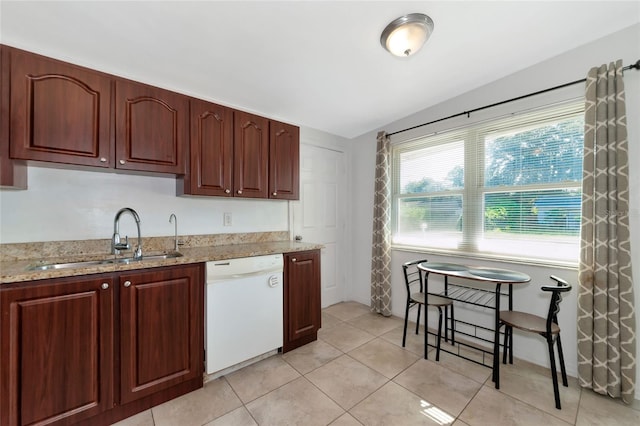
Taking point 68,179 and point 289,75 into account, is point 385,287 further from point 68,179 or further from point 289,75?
point 68,179

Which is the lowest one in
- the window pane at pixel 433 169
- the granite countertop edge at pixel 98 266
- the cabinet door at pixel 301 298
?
the cabinet door at pixel 301 298

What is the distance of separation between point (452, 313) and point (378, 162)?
1871mm

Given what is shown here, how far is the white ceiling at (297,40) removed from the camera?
57.6 inches

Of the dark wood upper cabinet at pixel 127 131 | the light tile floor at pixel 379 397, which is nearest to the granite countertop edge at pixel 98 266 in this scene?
the dark wood upper cabinet at pixel 127 131

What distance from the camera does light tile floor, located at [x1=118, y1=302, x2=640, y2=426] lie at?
5.09 feet

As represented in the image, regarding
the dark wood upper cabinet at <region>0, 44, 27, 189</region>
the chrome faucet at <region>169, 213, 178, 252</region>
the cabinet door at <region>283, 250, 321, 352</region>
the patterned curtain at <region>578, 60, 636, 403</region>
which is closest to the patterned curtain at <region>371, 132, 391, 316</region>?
the cabinet door at <region>283, 250, 321, 352</region>

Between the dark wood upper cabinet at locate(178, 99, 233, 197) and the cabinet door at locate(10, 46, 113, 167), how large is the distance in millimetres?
525

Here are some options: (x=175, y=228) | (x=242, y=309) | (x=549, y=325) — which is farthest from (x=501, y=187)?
(x=175, y=228)

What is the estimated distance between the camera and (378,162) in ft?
10.5

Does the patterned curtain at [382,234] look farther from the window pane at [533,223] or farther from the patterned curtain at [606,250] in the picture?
the patterned curtain at [606,250]

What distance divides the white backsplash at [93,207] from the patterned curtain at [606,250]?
2.98 metres

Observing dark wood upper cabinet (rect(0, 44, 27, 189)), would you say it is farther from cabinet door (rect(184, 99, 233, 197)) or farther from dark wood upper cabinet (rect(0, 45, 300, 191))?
cabinet door (rect(184, 99, 233, 197))

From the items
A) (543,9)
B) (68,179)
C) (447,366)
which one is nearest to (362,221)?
(447,366)

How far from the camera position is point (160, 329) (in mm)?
1644
